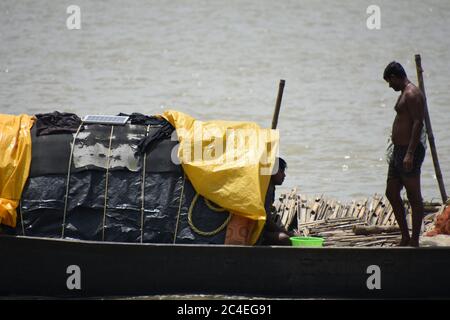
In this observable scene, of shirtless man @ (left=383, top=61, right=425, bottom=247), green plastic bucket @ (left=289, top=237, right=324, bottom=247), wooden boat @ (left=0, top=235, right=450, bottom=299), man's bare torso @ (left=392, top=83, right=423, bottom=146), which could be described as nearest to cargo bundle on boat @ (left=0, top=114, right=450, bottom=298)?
wooden boat @ (left=0, top=235, right=450, bottom=299)

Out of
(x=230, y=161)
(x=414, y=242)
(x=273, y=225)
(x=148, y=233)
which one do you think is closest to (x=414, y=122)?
(x=414, y=242)

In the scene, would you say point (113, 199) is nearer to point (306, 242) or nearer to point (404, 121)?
point (306, 242)

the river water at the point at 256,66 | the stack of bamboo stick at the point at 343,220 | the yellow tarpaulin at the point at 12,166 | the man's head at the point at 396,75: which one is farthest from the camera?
the river water at the point at 256,66

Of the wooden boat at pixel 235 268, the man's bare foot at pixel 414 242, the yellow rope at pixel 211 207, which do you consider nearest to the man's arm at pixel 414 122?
the man's bare foot at pixel 414 242

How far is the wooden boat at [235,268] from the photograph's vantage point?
346 inches

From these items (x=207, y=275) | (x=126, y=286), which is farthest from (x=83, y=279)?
(x=207, y=275)

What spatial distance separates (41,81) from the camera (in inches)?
979

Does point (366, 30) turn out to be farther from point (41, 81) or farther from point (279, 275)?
point (279, 275)

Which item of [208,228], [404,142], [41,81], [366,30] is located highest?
[366,30]

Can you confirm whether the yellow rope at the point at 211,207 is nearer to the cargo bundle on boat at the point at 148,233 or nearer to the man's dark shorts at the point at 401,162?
the cargo bundle on boat at the point at 148,233

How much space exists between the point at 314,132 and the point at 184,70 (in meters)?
7.46

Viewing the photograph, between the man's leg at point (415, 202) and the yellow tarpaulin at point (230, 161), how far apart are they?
1.27 meters

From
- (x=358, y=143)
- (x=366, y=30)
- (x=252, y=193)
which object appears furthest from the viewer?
(x=366, y=30)

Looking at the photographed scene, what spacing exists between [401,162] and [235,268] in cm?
180
